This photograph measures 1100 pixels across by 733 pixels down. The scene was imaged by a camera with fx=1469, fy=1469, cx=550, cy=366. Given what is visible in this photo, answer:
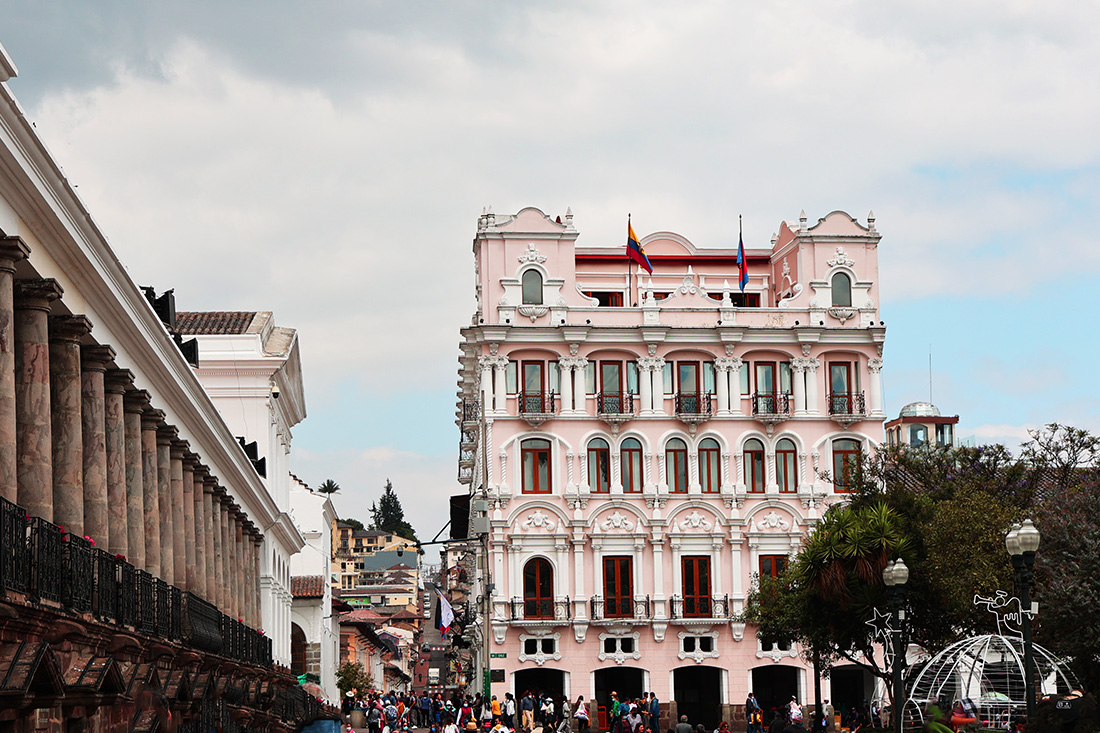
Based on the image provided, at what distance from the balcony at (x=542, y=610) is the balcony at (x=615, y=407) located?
7.40 m

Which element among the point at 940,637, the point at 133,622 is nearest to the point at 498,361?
the point at 940,637

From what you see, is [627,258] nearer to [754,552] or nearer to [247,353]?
[754,552]

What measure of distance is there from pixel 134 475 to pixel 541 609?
124ft

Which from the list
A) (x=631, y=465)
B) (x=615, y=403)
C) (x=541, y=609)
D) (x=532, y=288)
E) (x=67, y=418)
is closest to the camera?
(x=67, y=418)

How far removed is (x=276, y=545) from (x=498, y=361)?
12371 mm

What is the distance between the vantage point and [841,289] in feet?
211

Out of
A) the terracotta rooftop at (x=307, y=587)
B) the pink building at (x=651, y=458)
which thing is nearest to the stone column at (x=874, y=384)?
the pink building at (x=651, y=458)

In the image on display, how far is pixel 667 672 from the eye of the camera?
5997cm

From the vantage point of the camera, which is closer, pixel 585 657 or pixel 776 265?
pixel 585 657

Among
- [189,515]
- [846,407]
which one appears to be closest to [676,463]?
[846,407]

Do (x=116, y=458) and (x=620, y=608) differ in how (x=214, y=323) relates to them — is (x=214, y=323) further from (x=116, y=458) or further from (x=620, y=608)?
(x=116, y=458)

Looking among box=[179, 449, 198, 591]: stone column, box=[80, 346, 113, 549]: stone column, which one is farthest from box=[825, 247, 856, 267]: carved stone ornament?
box=[80, 346, 113, 549]: stone column

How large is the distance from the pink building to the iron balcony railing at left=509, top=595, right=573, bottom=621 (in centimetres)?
7

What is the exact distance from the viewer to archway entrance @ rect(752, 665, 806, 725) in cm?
6131
